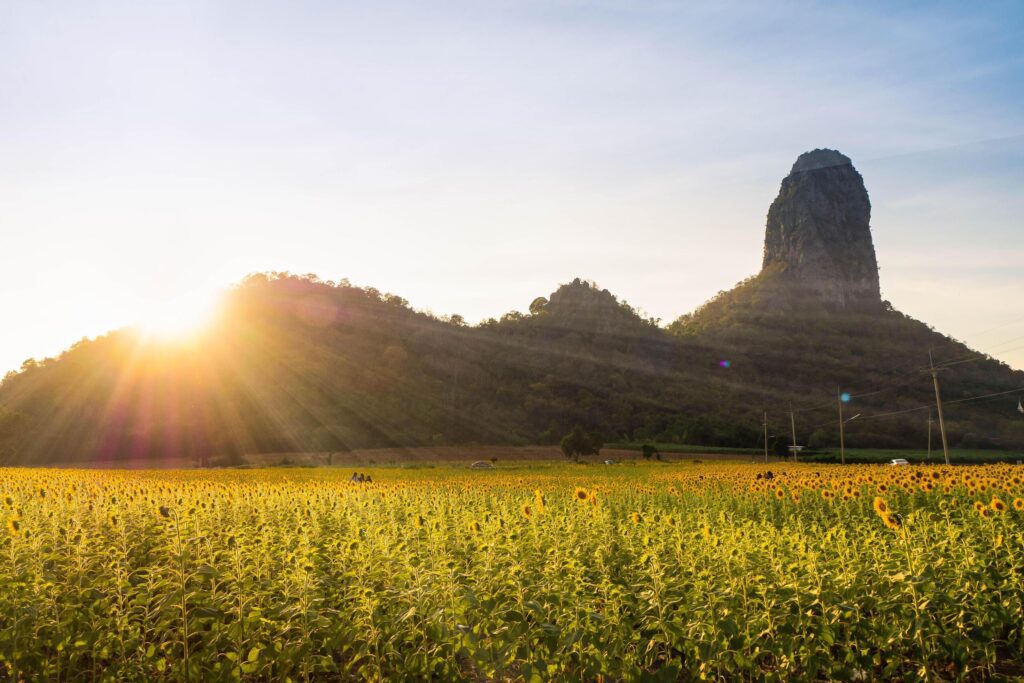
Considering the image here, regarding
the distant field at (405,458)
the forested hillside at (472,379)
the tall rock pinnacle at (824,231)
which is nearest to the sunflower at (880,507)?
the distant field at (405,458)

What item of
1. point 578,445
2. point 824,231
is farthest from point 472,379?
point 824,231

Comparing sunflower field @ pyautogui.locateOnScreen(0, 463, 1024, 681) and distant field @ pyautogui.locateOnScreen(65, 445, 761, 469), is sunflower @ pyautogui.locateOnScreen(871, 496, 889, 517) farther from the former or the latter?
distant field @ pyautogui.locateOnScreen(65, 445, 761, 469)

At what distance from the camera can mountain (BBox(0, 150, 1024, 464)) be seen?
2470 inches

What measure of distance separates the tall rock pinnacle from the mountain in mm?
2438

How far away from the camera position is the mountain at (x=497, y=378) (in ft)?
206

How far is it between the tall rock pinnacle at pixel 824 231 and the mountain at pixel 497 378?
2.44m

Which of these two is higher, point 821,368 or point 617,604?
point 821,368

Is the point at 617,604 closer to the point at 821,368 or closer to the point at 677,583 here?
the point at 677,583

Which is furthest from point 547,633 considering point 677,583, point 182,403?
point 182,403

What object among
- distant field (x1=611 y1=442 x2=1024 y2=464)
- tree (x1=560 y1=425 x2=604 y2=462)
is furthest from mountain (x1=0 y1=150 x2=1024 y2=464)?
tree (x1=560 y1=425 x2=604 y2=462)

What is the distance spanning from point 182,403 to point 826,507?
219ft

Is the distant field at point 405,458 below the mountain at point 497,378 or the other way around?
below

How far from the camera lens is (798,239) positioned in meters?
140

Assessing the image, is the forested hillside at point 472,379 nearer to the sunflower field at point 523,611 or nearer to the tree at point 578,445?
the tree at point 578,445
